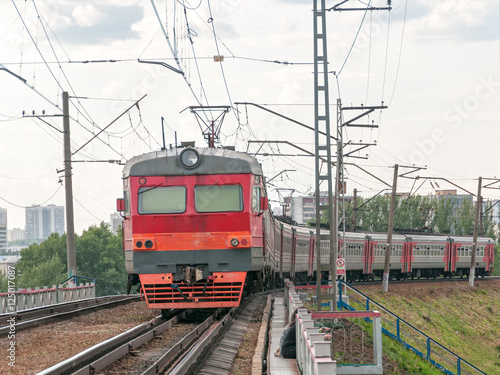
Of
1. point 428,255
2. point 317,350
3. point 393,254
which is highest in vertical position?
point 317,350

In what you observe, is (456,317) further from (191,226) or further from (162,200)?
(162,200)

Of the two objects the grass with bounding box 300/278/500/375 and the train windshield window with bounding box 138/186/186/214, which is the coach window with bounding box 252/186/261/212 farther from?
the grass with bounding box 300/278/500/375

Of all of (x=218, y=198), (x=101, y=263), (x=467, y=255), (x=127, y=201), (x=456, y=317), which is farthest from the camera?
(x=101, y=263)

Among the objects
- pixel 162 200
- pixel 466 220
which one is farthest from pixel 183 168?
pixel 466 220

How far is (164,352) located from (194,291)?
445cm

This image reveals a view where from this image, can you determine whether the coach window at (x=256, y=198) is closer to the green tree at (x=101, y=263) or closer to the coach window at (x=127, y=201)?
the coach window at (x=127, y=201)

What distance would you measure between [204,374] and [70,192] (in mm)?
19104

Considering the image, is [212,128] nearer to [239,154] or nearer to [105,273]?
[239,154]

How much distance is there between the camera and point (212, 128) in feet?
86.7

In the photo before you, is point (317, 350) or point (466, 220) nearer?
point (317, 350)

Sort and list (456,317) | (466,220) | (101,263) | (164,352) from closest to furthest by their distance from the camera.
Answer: (164,352)
(456,317)
(101,263)
(466,220)

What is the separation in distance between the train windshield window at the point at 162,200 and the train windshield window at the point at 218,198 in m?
0.32

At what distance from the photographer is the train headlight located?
1717cm

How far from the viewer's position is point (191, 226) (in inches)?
666
